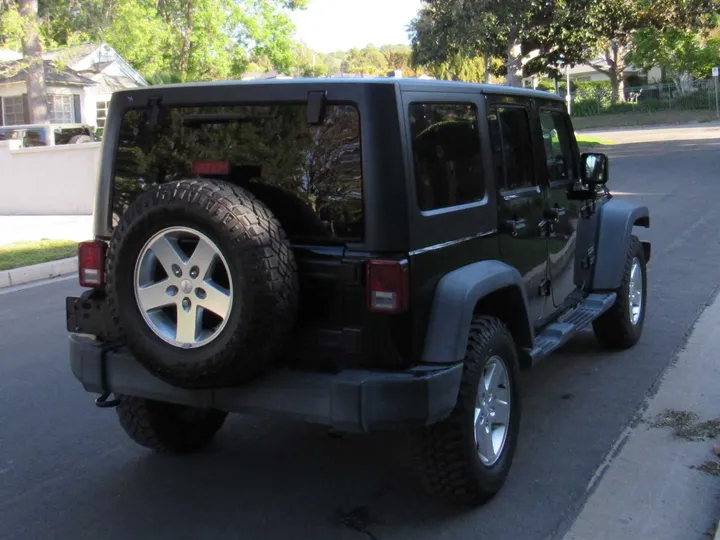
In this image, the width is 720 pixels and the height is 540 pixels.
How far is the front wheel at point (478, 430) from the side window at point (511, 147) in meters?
0.85

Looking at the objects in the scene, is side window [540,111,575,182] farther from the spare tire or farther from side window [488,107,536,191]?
the spare tire

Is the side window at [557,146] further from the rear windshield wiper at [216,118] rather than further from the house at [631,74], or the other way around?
the house at [631,74]

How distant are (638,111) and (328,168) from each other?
52.6 m

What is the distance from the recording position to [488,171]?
13.0 feet

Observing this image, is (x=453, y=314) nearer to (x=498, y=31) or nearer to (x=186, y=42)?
(x=498, y=31)

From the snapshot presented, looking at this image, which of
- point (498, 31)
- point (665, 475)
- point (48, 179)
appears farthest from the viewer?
point (498, 31)


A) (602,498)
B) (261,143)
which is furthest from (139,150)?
(602,498)

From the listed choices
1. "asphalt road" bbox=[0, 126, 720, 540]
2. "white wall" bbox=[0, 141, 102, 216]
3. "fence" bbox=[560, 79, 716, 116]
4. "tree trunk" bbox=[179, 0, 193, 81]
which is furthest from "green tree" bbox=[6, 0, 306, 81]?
"fence" bbox=[560, 79, 716, 116]

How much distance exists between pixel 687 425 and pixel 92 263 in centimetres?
341

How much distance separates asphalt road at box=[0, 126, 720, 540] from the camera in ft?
11.8

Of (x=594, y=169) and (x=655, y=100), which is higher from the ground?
(x=655, y=100)

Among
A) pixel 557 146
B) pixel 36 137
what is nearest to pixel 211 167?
pixel 557 146

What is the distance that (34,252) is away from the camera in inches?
439

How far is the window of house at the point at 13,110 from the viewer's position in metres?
35.0
